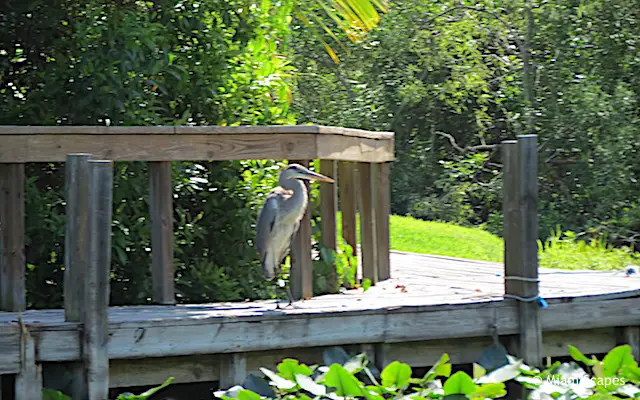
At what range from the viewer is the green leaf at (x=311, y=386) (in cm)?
516

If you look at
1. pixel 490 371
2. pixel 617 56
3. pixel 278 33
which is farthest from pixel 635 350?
pixel 617 56

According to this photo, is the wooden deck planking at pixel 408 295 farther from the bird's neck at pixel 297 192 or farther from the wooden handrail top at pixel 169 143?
the wooden handrail top at pixel 169 143

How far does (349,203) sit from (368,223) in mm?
204

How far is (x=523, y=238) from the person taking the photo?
21.2 ft

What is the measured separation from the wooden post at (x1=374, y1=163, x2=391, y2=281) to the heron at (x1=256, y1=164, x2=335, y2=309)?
1519 millimetres

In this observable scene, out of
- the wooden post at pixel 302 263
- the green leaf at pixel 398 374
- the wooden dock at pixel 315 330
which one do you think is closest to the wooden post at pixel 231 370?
the wooden dock at pixel 315 330

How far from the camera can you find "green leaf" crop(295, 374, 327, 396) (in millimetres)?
5160

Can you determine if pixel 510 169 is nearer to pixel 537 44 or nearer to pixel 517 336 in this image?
pixel 517 336

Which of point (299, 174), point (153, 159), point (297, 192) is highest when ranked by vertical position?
point (153, 159)

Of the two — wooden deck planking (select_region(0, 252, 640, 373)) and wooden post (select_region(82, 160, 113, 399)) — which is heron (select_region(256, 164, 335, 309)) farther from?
wooden post (select_region(82, 160, 113, 399))

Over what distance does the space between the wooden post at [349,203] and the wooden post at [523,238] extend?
5.55 feet

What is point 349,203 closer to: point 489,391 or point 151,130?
point 151,130

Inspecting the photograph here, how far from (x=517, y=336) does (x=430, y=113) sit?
36.9 feet

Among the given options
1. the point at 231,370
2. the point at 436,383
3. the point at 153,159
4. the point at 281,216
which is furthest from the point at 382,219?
the point at 436,383
